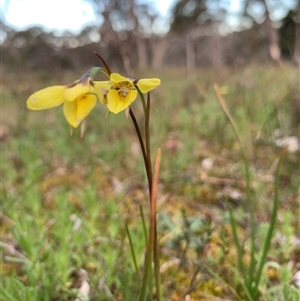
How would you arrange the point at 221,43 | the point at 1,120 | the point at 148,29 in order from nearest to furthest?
the point at 1,120, the point at 148,29, the point at 221,43

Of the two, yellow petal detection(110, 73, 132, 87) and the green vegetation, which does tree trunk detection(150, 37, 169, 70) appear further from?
yellow petal detection(110, 73, 132, 87)

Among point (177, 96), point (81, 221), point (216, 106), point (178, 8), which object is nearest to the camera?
point (81, 221)

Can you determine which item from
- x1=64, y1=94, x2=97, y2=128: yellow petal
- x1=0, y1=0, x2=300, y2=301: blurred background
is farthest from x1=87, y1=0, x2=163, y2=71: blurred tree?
x1=64, y1=94, x2=97, y2=128: yellow petal

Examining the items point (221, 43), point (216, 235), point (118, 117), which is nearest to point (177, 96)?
point (118, 117)

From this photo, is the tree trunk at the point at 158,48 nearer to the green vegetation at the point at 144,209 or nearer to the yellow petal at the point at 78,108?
the green vegetation at the point at 144,209

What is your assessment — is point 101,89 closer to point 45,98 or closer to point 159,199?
point 45,98

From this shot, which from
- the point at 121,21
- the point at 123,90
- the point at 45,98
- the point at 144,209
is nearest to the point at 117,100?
the point at 123,90

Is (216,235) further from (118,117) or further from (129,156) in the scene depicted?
(118,117)
